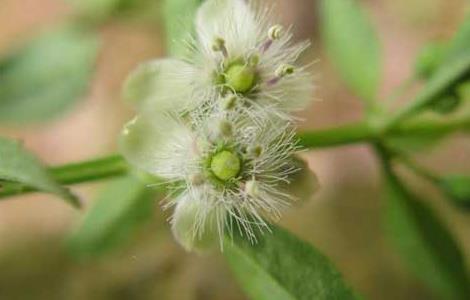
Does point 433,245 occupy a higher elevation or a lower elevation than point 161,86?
lower

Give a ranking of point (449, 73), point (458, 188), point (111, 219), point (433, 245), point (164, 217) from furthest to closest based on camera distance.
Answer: point (164, 217) < point (111, 219) < point (433, 245) < point (458, 188) < point (449, 73)

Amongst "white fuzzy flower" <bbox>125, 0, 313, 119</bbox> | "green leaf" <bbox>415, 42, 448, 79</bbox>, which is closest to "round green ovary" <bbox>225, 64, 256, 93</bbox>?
"white fuzzy flower" <bbox>125, 0, 313, 119</bbox>

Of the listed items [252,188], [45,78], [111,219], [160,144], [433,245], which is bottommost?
[433,245]

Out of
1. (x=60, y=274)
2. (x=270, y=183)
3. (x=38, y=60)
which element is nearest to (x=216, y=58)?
(x=270, y=183)

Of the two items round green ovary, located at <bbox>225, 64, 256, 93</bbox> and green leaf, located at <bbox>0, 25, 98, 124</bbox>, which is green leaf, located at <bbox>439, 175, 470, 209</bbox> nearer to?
round green ovary, located at <bbox>225, 64, 256, 93</bbox>

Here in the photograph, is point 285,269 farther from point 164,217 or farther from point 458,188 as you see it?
point 164,217

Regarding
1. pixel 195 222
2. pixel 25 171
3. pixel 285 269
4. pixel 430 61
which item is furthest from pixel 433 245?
pixel 25 171
